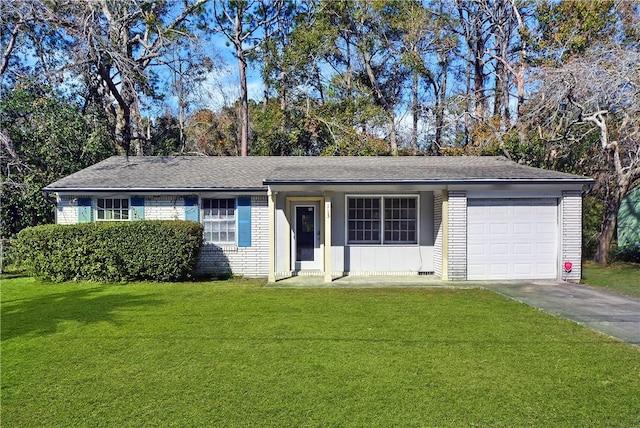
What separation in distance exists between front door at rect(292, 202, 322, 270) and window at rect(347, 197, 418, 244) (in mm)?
1021

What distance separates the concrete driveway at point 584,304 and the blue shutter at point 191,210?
8285mm

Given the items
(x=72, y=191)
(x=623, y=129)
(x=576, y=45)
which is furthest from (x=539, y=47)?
(x=72, y=191)

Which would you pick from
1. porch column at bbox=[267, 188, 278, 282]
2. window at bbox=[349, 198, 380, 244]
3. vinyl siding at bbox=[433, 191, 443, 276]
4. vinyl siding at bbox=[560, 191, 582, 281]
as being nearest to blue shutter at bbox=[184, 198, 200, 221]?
porch column at bbox=[267, 188, 278, 282]

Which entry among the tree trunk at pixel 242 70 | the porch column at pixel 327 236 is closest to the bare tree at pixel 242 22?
the tree trunk at pixel 242 70

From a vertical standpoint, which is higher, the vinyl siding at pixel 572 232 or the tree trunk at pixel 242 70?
the tree trunk at pixel 242 70

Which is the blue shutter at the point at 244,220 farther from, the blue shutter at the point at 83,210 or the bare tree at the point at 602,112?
the bare tree at the point at 602,112

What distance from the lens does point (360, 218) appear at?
517 inches

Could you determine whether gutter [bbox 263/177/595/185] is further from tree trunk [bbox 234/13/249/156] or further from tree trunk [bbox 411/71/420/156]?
tree trunk [bbox 234/13/249/156]

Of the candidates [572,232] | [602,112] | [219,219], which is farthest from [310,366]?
[602,112]

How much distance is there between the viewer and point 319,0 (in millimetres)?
24641

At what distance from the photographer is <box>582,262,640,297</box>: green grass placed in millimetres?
10949

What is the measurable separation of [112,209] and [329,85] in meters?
14.1

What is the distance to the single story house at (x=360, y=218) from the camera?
1194cm

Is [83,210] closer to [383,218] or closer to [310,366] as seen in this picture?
[383,218]
